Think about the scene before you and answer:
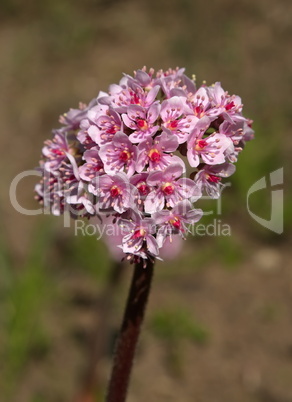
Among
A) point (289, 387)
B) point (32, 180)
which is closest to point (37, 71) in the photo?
point (32, 180)

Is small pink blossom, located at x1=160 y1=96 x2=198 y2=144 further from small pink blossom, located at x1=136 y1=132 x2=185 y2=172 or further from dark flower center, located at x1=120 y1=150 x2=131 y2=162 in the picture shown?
dark flower center, located at x1=120 y1=150 x2=131 y2=162

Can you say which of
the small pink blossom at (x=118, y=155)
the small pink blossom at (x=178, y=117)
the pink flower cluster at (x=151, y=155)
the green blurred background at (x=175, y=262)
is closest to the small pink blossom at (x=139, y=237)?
the pink flower cluster at (x=151, y=155)

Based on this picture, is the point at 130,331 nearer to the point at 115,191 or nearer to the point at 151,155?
the point at 115,191

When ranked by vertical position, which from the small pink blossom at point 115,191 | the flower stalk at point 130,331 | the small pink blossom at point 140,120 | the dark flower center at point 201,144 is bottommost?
the flower stalk at point 130,331

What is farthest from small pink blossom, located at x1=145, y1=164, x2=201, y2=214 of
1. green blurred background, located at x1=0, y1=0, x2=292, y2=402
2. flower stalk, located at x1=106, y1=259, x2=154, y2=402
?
green blurred background, located at x1=0, y1=0, x2=292, y2=402

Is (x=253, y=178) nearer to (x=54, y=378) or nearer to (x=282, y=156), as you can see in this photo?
(x=282, y=156)

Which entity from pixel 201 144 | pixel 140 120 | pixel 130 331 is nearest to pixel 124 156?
pixel 140 120

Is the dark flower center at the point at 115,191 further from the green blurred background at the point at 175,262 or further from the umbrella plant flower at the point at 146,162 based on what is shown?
the green blurred background at the point at 175,262
